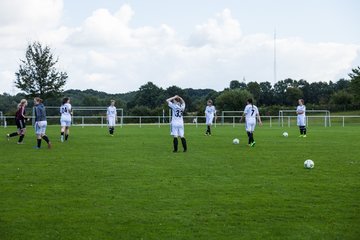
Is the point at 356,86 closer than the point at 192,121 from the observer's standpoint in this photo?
No

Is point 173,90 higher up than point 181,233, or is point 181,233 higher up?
point 173,90

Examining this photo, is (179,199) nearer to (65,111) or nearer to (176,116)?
(176,116)

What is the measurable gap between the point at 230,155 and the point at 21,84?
4273cm

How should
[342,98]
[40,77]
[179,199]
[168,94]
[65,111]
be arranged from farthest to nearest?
[168,94] < [342,98] < [40,77] < [65,111] < [179,199]

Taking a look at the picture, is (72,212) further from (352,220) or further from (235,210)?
(352,220)

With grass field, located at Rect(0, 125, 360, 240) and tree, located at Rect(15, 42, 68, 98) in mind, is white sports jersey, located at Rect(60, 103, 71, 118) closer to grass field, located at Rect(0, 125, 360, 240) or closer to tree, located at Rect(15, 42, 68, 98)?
grass field, located at Rect(0, 125, 360, 240)

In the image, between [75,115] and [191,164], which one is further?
[75,115]

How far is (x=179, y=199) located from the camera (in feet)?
29.7

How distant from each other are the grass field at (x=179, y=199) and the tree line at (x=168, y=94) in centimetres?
4204

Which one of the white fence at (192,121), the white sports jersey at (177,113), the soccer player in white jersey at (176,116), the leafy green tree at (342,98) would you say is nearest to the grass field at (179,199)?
the soccer player in white jersey at (176,116)

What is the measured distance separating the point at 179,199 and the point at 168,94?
9262 centimetres

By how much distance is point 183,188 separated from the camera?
10.2m

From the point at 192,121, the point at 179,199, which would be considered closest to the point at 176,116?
the point at 179,199

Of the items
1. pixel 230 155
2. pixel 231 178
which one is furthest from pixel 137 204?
pixel 230 155
